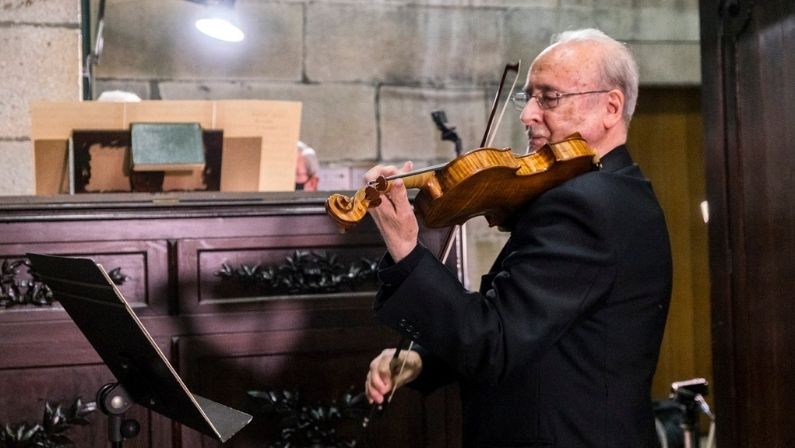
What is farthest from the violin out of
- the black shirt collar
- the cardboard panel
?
the cardboard panel

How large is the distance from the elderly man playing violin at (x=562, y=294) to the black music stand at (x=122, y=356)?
359mm

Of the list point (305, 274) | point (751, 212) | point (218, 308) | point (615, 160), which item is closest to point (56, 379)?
point (218, 308)

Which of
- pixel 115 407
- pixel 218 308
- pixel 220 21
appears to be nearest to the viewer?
pixel 115 407

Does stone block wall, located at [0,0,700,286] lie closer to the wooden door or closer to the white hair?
the wooden door

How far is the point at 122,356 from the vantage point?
6.34 feet

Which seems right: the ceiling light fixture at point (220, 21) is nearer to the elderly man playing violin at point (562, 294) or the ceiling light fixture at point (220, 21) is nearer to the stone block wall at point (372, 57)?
the stone block wall at point (372, 57)

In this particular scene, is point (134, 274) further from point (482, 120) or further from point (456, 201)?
point (482, 120)

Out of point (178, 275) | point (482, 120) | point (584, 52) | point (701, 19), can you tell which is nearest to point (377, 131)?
point (482, 120)

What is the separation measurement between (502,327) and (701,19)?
1.86m

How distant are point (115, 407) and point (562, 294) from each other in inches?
40.0

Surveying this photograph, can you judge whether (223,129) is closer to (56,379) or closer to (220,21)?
(56,379)

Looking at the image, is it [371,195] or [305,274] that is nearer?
[371,195]

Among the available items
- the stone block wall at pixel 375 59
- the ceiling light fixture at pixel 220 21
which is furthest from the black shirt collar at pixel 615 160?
the stone block wall at pixel 375 59

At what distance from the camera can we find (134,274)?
2447mm
